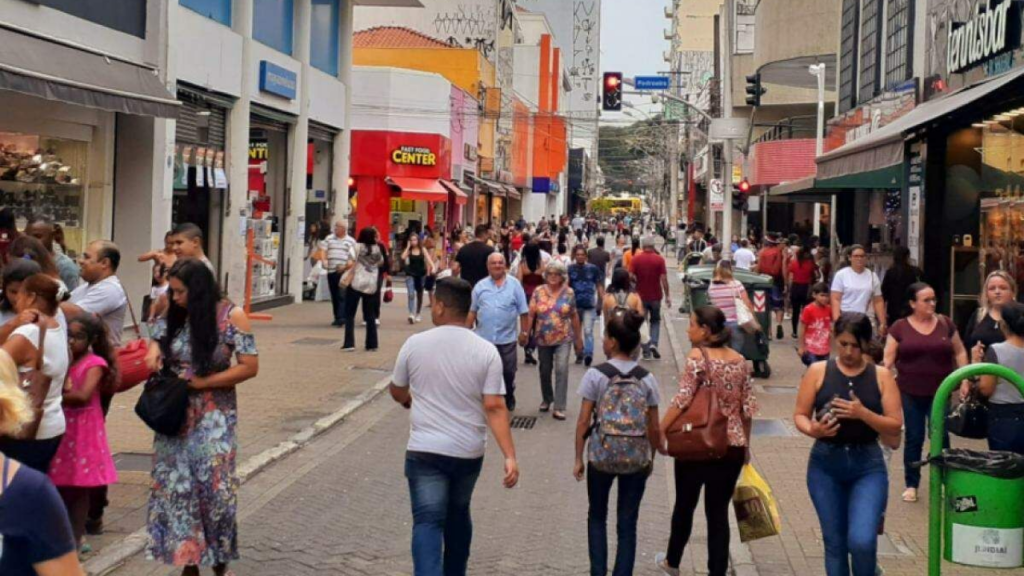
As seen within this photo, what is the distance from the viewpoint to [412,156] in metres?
37.4

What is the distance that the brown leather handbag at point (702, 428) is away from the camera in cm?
660

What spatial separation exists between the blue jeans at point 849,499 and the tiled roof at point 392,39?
4466cm

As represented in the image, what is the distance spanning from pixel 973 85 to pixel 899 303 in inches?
133

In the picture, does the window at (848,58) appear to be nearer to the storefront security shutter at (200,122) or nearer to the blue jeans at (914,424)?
the storefront security shutter at (200,122)

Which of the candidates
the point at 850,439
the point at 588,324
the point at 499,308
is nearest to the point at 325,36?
the point at 588,324

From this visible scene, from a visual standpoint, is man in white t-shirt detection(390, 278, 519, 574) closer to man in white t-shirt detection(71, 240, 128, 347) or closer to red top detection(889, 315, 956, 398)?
man in white t-shirt detection(71, 240, 128, 347)

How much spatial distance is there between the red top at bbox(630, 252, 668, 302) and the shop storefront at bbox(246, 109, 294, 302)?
9161 mm

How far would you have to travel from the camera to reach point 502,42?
6378 centimetres

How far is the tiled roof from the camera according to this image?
4988 cm

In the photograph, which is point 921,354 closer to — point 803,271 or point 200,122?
point 803,271

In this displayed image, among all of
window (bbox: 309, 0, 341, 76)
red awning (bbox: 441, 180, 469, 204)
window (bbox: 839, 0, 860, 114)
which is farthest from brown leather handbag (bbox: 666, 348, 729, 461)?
red awning (bbox: 441, 180, 469, 204)

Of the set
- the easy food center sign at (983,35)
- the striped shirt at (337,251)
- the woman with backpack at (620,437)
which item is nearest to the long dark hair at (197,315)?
the woman with backpack at (620,437)

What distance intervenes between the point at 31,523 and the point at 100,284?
16.9ft

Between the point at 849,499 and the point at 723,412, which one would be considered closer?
the point at 849,499
